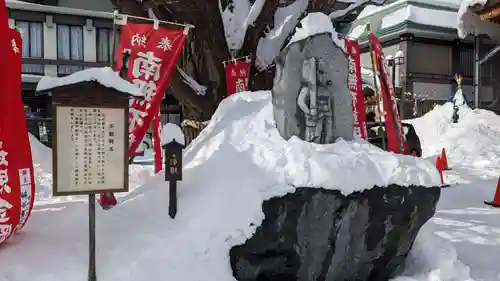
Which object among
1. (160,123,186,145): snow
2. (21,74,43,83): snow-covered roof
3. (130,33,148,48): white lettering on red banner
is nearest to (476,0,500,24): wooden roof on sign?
(130,33,148,48): white lettering on red banner

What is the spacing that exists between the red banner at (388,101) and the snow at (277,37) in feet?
5.51

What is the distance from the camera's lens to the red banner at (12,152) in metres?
3.85

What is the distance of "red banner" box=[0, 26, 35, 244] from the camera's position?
3.85 meters

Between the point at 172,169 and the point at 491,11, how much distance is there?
1715 cm

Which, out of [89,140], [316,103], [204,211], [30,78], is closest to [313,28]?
[316,103]

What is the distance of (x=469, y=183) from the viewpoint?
11.6 metres

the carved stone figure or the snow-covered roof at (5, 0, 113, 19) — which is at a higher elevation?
the snow-covered roof at (5, 0, 113, 19)

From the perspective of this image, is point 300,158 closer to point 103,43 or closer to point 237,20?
point 237,20

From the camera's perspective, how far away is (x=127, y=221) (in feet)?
15.1

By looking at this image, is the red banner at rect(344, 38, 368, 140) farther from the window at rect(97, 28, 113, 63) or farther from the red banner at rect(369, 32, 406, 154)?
the window at rect(97, 28, 113, 63)

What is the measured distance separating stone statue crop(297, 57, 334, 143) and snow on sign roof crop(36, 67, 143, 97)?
7.34 feet

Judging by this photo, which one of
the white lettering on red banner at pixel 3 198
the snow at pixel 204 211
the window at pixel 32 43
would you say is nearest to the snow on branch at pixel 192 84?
the snow at pixel 204 211

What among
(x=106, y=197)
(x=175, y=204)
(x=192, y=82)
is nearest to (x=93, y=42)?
(x=192, y=82)

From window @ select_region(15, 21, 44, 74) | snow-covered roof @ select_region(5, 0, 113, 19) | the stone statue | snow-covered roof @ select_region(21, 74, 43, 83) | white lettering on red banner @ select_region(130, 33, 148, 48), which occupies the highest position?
snow-covered roof @ select_region(5, 0, 113, 19)
